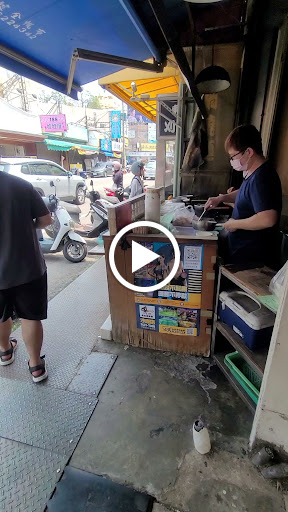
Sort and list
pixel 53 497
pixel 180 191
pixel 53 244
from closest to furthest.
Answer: pixel 53 497 → pixel 180 191 → pixel 53 244

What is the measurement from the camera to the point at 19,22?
1.96 meters

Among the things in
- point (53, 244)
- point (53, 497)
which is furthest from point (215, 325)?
point (53, 244)

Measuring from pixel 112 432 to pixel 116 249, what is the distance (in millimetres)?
1243

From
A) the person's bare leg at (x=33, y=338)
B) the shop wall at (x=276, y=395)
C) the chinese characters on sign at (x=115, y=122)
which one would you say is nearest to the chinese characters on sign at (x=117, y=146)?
the chinese characters on sign at (x=115, y=122)

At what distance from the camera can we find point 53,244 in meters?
4.56

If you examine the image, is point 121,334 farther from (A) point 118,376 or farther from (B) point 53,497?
(B) point 53,497

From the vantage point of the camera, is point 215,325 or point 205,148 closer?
point 215,325

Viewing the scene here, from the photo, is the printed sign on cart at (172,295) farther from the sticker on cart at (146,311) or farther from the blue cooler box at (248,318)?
the blue cooler box at (248,318)

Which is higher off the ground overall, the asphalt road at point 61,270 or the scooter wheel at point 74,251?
the scooter wheel at point 74,251

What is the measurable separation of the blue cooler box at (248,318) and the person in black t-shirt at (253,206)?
0.29 metres

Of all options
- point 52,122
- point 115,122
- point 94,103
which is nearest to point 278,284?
point 52,122

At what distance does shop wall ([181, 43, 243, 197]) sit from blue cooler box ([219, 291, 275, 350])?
2.28m

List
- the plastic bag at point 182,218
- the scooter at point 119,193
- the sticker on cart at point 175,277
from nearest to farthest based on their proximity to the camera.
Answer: the sticker on cart at point 175,277, the plastic bag at point 182,218, the scooter at point 119,193

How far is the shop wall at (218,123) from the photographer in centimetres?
319
